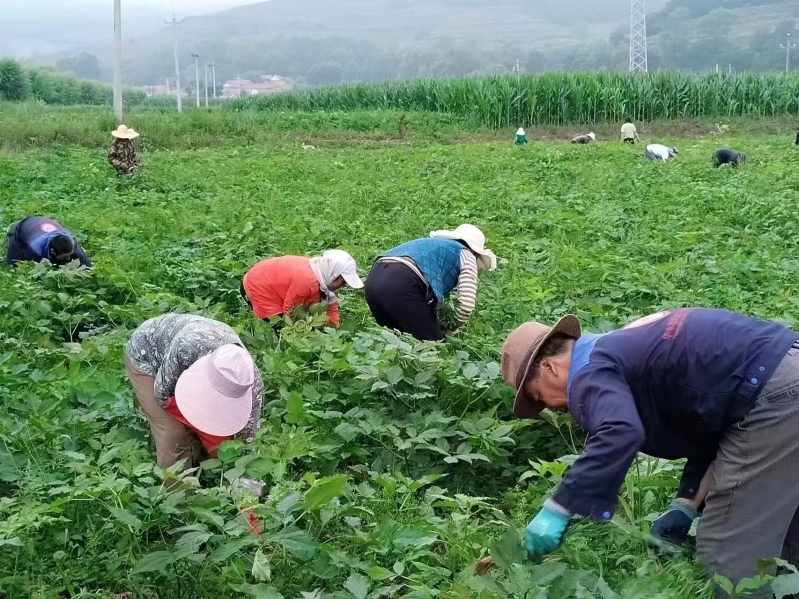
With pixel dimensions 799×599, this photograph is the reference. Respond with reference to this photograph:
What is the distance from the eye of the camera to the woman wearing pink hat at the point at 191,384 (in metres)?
3.28

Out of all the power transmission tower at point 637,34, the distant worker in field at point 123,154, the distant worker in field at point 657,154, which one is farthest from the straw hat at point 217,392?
the power transmission tower at point 637,34

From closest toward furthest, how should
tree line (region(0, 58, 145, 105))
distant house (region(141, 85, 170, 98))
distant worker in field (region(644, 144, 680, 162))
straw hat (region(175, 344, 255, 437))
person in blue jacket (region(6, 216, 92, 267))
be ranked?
straw hat (region(175, 344, 255, 437)) < person in blue jacket (region(6, 216, 92, 267)) < distant worker in field (region(644, 144, 680, 162)) < tree line (region(0, 58, 145, 105)) < distant house (region(141, 85, 170, 98))

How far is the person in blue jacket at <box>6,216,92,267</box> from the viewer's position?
675 centimetres

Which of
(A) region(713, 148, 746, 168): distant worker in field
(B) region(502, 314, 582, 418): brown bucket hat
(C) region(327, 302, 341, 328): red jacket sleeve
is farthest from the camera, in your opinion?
(A) region(713, 148, 746, 168): distant worker in field

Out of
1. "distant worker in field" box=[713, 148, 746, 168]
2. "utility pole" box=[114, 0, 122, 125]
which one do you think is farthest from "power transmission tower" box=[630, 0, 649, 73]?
"distant worker in field" box=[713, 148, 746, 168]

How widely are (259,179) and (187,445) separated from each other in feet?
33.2

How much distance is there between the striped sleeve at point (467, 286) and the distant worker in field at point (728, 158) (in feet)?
30.5

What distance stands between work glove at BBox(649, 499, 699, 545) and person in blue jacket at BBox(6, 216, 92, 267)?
515cm

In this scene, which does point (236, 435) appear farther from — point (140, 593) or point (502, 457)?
point (502, 457)

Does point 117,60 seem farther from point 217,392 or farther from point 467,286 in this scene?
point 217,392

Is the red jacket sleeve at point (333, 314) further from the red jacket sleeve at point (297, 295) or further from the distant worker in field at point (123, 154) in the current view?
the distant worker in field at point (123, 154)

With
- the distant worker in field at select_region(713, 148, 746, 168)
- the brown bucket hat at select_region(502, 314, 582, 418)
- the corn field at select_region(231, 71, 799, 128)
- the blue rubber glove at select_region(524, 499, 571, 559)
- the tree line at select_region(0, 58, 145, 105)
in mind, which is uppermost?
the tree line at select_region(0, 58, 145, 105)

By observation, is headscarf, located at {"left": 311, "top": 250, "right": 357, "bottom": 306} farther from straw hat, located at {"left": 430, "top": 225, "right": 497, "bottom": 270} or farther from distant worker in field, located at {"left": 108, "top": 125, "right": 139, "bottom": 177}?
distant worker in field, located at {"left": 108, "top": 125, "right": 139, "bottom": 177}

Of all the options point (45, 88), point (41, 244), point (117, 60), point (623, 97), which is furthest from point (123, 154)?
point (45, 88)
